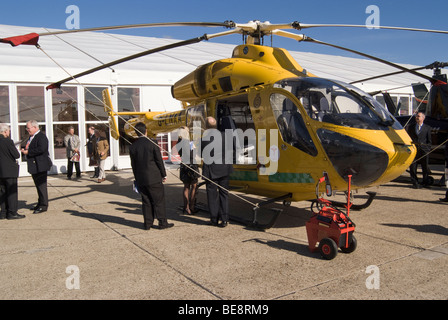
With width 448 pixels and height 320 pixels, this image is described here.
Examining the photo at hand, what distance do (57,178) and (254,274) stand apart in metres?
9.73

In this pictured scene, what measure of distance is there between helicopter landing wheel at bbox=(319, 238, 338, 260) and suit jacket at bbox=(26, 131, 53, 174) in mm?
5351

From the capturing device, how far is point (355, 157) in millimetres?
4867

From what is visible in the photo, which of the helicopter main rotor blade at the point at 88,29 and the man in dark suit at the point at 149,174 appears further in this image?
the man in dark suit at the point at 149,174

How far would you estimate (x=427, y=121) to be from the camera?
33.4ft

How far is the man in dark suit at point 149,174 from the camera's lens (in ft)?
18.6

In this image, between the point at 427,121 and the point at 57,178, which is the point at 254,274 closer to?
the point at 427,121

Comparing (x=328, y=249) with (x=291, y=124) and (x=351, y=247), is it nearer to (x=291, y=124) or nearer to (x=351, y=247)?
(x=351, y=247)

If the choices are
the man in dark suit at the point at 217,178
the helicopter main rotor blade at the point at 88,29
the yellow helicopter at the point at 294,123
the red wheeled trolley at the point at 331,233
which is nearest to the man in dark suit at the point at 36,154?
the helicopter main rotor blade at the point at 88,29

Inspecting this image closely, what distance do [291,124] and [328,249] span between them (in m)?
1.96

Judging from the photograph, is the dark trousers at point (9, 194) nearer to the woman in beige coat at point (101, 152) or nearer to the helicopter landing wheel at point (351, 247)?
the woman in beige coat at point (101, 152)

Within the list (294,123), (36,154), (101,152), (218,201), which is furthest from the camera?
(101,152)

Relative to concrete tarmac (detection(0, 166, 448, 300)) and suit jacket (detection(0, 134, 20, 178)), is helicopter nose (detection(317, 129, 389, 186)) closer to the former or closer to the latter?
concrete tarmac (detection(0, 166, 448, 300))

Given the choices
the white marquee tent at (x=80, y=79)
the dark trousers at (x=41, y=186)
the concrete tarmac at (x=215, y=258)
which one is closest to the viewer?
the concrete tarmac at (x=215, y=258)

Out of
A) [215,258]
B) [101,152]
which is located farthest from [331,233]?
[101,152]
